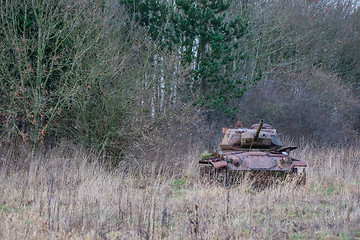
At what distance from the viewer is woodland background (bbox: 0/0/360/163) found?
10898mm

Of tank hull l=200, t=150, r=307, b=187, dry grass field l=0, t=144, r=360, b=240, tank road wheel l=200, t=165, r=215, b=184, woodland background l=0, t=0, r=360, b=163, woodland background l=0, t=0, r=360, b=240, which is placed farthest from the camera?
woodland background l=0, t=0, r=360, b=163

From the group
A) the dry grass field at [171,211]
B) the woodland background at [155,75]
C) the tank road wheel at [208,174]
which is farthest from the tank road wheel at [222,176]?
the woodland background at [155,75]

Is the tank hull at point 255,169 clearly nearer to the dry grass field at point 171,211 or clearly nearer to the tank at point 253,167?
the tank at point 253,167

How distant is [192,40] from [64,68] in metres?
5.38

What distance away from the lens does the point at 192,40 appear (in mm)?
15523

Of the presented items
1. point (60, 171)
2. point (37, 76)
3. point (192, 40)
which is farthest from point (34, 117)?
point (192, 40)

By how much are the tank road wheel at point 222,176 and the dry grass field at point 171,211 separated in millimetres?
241

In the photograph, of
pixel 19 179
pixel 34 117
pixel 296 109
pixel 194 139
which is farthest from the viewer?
pixel 296 109

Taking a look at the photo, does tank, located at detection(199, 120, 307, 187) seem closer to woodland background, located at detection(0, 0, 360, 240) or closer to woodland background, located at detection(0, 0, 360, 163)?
woodland background, located at detection(0, 0, 360, 240)

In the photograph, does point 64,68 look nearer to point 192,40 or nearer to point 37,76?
point 37,76

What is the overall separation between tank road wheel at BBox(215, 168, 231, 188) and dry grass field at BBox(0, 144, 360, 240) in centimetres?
24

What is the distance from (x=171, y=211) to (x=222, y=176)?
2.73 metres

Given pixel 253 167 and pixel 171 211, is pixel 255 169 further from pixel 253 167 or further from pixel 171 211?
pixel 171 211

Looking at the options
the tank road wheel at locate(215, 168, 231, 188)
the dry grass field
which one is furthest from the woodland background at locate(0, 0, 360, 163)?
the tank road wheel at locate(215, 168, 231, 188)
